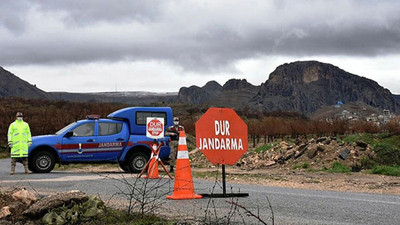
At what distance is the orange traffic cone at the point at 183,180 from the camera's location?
10352 millimetres

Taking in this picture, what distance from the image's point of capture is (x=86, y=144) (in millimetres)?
19062

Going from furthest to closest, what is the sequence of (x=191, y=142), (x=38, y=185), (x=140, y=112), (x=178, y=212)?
(x=191, y=142) < (x=140, y=112) < (x=38, y=185) < (x=178, y=212)

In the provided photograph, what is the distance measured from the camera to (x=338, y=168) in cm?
2181

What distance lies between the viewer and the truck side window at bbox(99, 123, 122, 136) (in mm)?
19436

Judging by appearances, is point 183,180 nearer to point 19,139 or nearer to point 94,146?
point 19,139

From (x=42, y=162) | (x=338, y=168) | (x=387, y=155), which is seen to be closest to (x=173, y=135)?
(x=42, y=162)

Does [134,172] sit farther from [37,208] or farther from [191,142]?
[191,142]

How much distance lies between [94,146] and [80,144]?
1.57ft

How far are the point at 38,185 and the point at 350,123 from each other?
1759 inches

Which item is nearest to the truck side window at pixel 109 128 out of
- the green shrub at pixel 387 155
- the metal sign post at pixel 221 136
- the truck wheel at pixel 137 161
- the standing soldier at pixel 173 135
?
the truck wheel at pixel 137 161

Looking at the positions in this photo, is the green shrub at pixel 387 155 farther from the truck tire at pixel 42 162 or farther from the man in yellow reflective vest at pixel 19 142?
the man in yellow reflective vest at pixel 19 142

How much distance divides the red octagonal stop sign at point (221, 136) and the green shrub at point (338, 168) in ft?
38.0

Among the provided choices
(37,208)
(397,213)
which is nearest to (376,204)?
(397,213)

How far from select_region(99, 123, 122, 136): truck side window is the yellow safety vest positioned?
2531 mm
